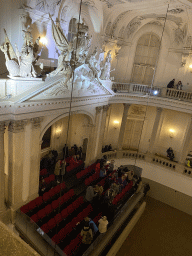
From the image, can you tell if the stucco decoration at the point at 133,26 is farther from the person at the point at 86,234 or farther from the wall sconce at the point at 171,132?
the person at the point at 86,234

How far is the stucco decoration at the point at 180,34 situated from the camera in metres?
14.2

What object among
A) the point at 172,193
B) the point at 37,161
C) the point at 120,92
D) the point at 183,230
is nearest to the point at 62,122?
the point at 120,92

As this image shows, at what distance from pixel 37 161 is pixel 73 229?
3402 mm

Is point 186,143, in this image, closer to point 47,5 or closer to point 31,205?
point 31,205

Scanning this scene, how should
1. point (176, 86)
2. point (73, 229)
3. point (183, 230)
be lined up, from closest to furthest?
1. point (73, 229)
2. point (183, 230)
3. point (176, 86)

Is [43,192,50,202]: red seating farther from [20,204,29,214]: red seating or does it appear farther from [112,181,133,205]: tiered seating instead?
[112,181,133,205]: tiered seating

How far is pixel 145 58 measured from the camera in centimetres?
1648

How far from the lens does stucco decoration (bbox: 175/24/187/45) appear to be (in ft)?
46.4

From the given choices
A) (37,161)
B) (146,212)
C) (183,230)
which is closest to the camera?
(37,161)

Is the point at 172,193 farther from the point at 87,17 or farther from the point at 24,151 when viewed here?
the point at 87,17

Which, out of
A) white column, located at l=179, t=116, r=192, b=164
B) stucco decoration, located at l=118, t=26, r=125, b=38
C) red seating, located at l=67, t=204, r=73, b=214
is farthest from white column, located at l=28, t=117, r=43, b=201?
white column, located at l=179, t=116, r=192, b=164

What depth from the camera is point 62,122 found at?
14.9 m

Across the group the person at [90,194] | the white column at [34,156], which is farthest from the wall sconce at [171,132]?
the white column at [34,156]

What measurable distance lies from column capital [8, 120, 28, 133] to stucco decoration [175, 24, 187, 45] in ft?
41.2
